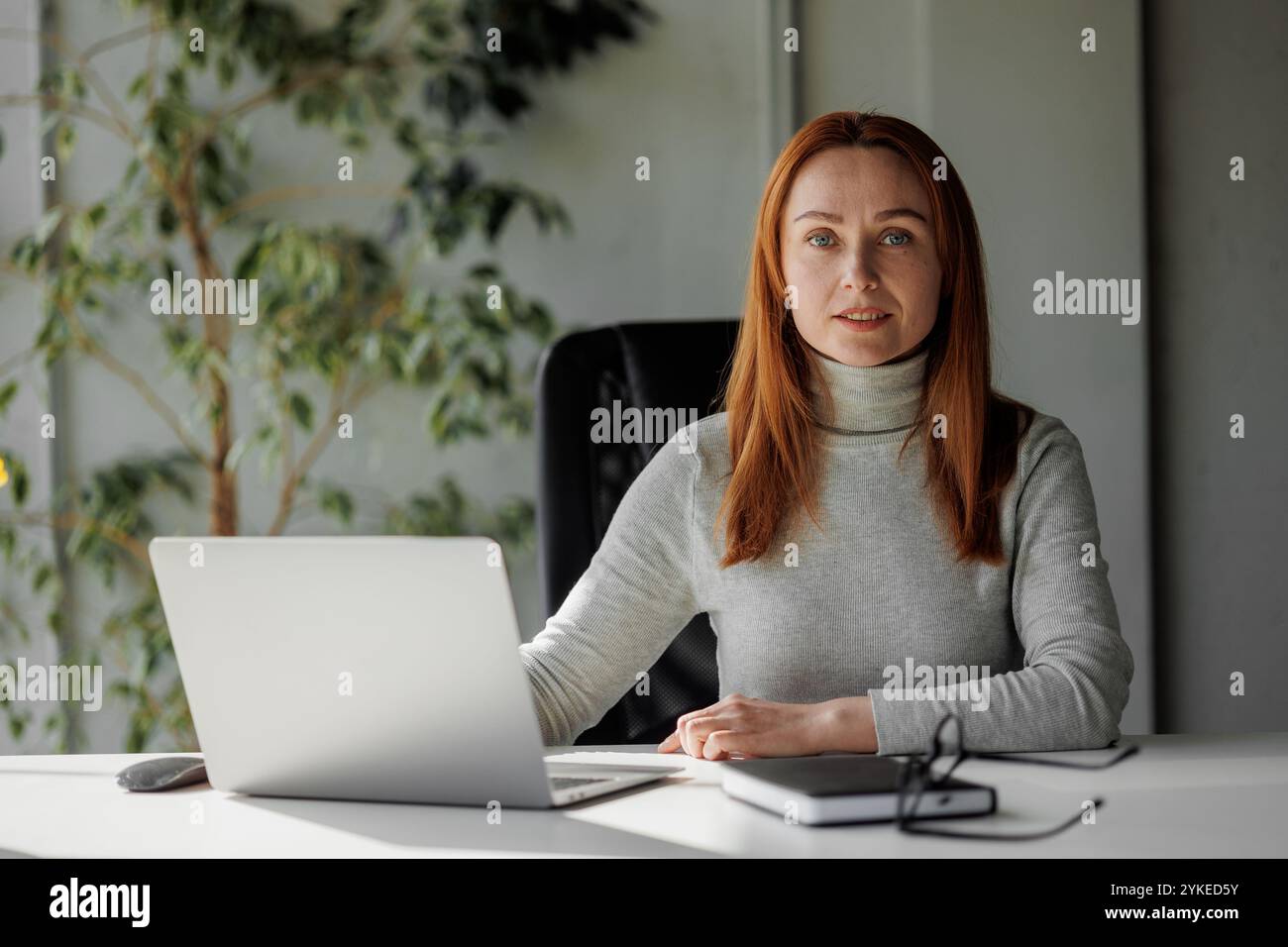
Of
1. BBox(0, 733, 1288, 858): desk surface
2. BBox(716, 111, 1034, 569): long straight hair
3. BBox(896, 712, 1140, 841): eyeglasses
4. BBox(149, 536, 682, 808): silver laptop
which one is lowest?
BBox(0, 733, 1288, 858): desk surface

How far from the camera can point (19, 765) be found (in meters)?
1.21

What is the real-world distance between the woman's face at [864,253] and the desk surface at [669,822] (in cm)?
57

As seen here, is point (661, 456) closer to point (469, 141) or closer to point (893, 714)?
point (893, 714)

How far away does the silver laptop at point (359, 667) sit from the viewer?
875mm

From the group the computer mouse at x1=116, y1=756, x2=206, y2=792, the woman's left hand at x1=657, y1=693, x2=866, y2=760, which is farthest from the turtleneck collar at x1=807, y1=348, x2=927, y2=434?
the computer mouse at x1=116, y1=756, x2=206, y2=792

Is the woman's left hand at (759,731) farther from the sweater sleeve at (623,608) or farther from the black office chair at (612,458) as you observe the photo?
the black office chair at (612,458)

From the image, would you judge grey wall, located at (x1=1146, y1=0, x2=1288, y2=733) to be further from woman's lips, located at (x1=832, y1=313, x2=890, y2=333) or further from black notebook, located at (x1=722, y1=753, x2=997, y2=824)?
black notebook, located at (x1=722, y1=753, x2=997, y2=824)

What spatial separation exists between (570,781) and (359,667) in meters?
0.22

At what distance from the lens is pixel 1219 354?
259 centimetres

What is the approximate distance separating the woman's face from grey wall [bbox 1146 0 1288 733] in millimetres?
1311

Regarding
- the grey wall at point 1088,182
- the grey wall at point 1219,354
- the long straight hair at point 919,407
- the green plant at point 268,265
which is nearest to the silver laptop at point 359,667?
the long straight hair at point 919,407

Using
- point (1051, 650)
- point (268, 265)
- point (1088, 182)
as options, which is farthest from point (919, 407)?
point (268, 265)

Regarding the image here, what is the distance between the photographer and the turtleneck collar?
60.5 inches
